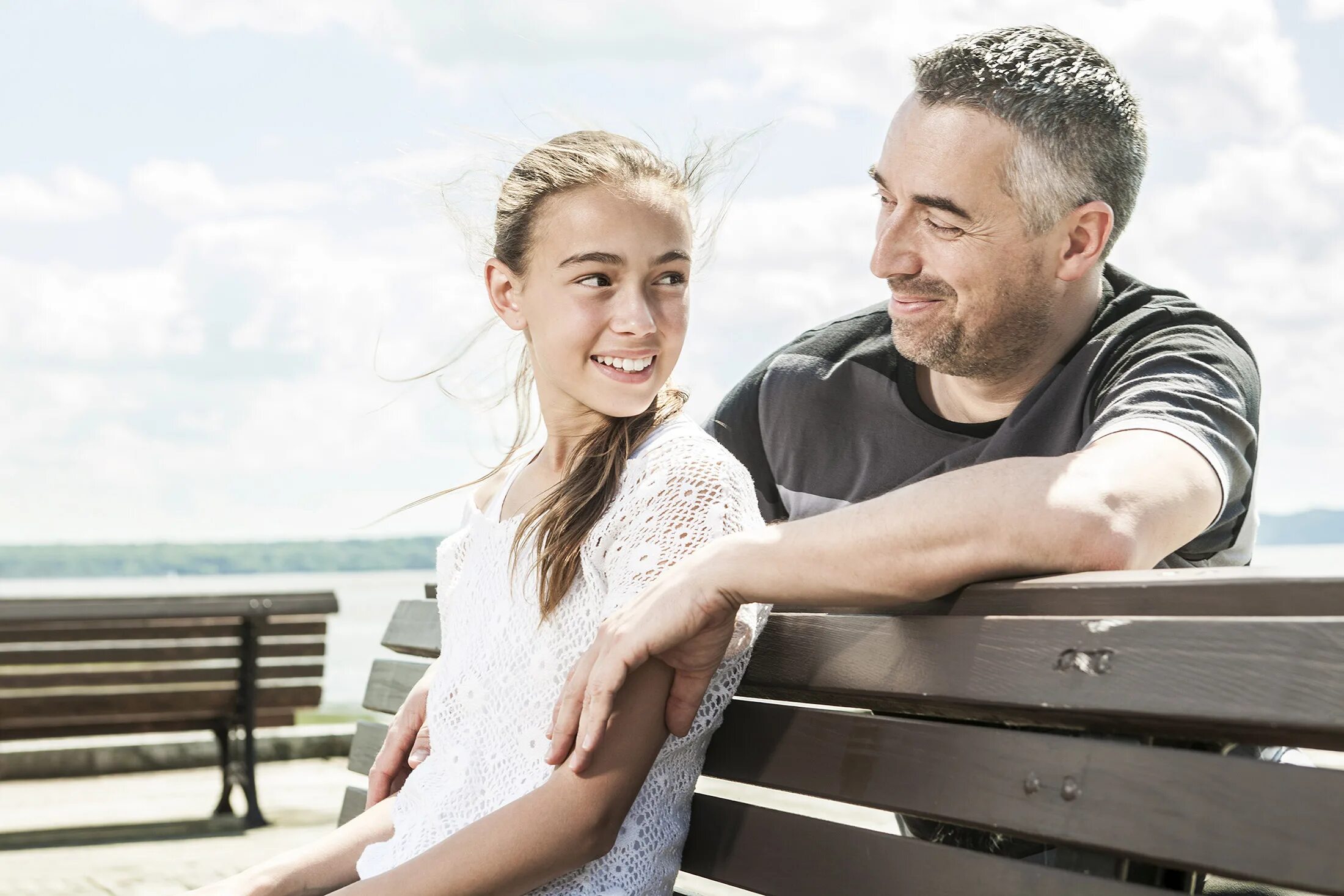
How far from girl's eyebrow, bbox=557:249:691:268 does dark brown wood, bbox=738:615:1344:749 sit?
66 cm

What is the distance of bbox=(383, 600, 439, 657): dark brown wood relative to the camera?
3227 millimetres

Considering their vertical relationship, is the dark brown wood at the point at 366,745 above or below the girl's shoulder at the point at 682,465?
below

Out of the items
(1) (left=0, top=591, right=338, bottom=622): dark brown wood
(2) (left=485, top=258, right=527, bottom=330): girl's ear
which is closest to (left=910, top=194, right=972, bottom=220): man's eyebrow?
(2) (left=485, top=258, right=527, bottom=330): girl's ear

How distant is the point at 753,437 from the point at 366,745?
1.17m

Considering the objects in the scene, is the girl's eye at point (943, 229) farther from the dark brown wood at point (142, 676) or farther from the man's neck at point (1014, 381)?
the dark brown wood at point (142, 676)

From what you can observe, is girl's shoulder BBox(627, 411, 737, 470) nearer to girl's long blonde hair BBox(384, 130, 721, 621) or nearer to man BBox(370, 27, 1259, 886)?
girl's long blonde hair BBox(384, 130, 721, 621)

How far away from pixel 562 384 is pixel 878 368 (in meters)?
0.78

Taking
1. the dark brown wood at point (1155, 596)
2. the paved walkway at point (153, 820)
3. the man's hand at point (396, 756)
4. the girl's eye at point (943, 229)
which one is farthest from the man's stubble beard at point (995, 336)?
the paved walkway at point (153, 820)

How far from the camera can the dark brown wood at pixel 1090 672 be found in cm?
128

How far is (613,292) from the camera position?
232cm

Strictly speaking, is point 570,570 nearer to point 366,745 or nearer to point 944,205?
point 944,205

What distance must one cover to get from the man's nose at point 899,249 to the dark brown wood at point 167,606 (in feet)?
17.0

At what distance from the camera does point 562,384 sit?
2.39 meters

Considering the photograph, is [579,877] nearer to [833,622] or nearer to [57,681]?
[833,622]
